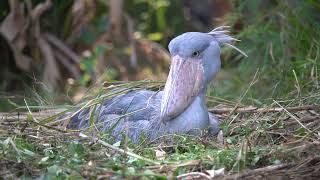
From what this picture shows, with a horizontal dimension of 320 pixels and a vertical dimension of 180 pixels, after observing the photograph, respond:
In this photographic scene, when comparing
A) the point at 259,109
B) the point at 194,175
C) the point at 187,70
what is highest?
the point at 187,70

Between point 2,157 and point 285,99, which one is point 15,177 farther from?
point 285,99

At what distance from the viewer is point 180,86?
4.96m

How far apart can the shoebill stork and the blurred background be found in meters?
1.17

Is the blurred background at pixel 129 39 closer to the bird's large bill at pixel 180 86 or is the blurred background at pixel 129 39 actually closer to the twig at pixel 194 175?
the bird's large bill at pixel 180 86

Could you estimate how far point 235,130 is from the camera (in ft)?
16.4

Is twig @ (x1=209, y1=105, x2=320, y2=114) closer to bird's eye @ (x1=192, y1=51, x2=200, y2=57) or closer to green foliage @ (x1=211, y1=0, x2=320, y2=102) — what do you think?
green foliage @ (x1=211, y1=0, x2=320, y2=102)

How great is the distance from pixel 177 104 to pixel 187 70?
0.79ft

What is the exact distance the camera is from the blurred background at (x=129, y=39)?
662cm

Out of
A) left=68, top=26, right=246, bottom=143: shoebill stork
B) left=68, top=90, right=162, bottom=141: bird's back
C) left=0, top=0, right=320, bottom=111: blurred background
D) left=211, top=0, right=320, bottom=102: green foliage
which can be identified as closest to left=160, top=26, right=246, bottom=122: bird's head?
left=68, top=26, right=246, bottom=143: shoebill stork

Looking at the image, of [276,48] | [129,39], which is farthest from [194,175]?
[129,39]

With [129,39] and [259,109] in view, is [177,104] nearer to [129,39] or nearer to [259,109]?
[259,109]

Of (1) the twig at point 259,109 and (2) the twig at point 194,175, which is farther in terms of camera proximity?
(1) the twig at point 259,109

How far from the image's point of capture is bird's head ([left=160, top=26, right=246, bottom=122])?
4.92 metres

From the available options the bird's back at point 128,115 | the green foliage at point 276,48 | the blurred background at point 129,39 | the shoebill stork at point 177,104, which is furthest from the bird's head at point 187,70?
the blurred background at point 129,39
